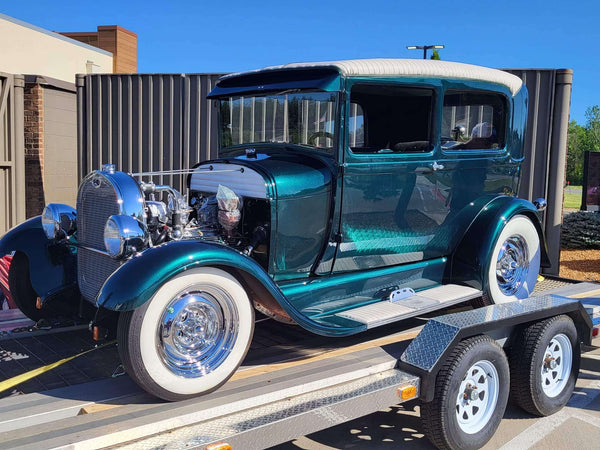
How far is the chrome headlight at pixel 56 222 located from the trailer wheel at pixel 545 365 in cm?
297

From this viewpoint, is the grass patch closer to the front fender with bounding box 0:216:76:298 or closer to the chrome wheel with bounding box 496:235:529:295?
the chrome wheel with bounding box 496:235:529:295

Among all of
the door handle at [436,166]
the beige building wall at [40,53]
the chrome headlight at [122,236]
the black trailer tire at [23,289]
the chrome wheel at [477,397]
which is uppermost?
the beige building wall at [40,53]


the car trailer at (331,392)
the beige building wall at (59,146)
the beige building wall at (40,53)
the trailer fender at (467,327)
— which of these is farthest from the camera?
the beige building wall at (40,53)

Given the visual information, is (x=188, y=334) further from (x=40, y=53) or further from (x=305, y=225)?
(x=40, y=53)

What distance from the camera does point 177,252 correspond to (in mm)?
2701

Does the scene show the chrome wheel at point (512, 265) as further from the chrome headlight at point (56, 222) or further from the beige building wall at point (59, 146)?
the beige building wall at point (59, 146)

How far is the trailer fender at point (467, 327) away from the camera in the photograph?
9.84 ft

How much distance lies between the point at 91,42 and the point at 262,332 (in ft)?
Result: 59.8

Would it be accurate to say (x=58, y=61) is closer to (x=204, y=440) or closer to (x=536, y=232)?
(x=536, y=232)

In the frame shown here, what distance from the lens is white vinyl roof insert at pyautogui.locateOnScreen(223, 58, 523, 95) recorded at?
3.53 metres

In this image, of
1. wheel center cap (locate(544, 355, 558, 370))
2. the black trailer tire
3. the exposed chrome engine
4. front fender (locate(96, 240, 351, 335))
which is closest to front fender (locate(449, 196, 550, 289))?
wheel center cap (locate(544, 355, 558, 370))

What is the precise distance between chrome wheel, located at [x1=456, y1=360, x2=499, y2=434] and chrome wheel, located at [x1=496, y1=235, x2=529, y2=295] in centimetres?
120

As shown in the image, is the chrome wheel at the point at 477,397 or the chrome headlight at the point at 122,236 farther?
the chrome wheel at the point at 477,397

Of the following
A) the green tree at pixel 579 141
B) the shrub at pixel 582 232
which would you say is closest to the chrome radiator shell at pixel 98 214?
the shrub at pixel 582 232
